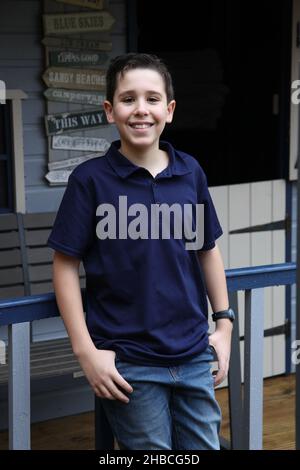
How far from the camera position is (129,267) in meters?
2.46

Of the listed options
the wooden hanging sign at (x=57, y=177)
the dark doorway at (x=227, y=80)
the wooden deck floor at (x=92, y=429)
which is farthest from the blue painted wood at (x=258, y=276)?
the dark doorway at (x=227, y=80)

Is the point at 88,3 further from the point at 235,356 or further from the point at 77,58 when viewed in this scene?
the point at 235,356

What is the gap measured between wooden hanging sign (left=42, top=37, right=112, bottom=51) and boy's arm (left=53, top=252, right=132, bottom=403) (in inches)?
97.0

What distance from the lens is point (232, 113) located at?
5.95 meters

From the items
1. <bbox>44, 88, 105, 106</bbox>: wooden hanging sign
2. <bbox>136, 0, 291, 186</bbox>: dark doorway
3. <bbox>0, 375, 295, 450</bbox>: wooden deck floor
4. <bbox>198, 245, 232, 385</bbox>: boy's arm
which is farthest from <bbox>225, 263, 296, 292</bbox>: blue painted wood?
<bbox>136, 0, 291, 186</bbox>: dark doorway

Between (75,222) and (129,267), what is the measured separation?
189 millimetres

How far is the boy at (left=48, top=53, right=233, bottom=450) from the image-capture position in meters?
2.46

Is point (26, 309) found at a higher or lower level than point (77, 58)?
lower

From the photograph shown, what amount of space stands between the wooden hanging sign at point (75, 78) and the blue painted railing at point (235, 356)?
199cm

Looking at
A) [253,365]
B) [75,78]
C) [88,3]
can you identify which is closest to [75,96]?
[75,78]

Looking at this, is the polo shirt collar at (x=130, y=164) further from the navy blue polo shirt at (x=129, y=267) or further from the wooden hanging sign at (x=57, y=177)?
the wooden hanging sign at (x=57, y=177)

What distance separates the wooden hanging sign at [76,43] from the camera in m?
4.74

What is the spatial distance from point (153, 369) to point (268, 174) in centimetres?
353

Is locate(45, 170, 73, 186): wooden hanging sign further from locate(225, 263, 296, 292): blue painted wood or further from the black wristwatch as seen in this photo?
the black wristwatch
